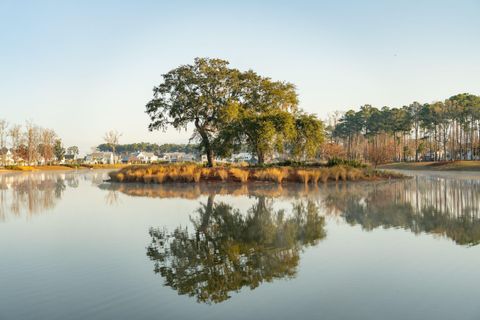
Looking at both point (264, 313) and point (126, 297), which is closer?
point (264, 313)

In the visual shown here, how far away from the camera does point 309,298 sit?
5.94 metres

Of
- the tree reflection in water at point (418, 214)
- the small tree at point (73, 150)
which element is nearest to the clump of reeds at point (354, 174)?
the tree reflection in water at point (418, 214)

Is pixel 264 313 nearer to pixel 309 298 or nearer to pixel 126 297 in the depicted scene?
pixel 309 298

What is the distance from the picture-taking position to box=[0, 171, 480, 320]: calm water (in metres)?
5.63

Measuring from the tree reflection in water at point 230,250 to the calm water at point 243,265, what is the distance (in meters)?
0.04

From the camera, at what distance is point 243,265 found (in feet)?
25.4

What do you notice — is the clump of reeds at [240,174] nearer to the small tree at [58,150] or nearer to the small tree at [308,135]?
the small tree at [308,135]

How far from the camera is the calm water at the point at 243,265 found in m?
5.63

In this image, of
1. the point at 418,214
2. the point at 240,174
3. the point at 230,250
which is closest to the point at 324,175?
the point at 240,174

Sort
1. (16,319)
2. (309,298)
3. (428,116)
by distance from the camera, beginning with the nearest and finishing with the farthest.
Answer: (16,319), (309,298), (428,116)

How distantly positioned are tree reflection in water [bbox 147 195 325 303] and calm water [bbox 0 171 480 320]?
1.4 inches

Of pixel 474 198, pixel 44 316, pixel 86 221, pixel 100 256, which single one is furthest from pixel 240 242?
pixel 474 198

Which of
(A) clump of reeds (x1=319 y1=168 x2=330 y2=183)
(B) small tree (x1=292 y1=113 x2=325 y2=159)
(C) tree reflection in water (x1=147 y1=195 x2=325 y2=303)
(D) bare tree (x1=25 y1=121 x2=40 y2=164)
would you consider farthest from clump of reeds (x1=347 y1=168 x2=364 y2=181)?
(D) bare tree (x1=25 y1=121 x2=40 y2=164)

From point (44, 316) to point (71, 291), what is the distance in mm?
1018
